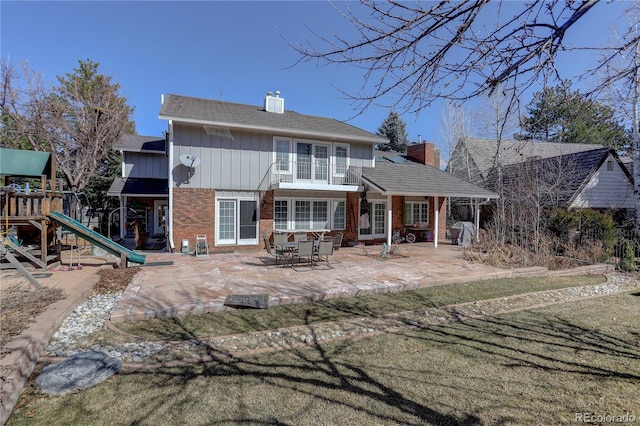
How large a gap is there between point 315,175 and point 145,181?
12.2 meters

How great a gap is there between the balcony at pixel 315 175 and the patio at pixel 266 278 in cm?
314

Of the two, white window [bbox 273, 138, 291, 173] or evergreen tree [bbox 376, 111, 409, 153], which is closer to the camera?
white window [bbox 273, 138, 291, 173]

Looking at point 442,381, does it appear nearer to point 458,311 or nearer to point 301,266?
point 458,311

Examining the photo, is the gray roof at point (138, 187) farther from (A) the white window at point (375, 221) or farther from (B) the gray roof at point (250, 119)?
(A) the white window at point (375, 221)

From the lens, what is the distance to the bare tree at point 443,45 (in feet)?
9.07

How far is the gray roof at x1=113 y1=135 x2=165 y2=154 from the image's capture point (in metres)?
19.3

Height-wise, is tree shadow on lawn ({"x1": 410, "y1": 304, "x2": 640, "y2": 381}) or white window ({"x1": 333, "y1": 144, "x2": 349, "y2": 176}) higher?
white window ({"x1": 333, "y1": 144, "x2": 349, "y2": 176})

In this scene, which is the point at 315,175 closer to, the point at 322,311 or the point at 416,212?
the point at 416,212

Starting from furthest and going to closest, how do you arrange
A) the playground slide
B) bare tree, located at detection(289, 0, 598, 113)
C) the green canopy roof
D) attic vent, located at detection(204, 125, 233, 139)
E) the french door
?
the french door < attic vent, located at detection(204, 125, 233, 139) < the green canopy roof < the playground slide < bare tree, located at detection(289, 0, 598, 113)

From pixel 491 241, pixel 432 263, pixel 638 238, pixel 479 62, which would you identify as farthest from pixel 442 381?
pixel 638 238

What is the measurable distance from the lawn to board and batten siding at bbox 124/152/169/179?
1954 centimetres

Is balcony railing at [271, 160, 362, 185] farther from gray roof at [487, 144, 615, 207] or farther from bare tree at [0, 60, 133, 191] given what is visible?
bare tree at [0, 60, 133, 191]

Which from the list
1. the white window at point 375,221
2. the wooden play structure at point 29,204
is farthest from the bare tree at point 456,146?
the wooden play structure at point 29,204

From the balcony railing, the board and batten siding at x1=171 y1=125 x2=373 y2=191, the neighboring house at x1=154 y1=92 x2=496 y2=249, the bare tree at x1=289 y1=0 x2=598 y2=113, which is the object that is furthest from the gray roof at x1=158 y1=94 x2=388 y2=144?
the bare tree at x1=289 y1=0 x2=598 y2=113
